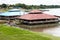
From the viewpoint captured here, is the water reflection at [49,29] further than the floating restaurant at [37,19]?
No

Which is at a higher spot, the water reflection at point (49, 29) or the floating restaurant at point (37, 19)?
the floating restaurant at point (37, 19)

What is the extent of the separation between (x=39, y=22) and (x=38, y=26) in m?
1.27

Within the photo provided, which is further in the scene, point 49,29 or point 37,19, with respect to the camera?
point 37,19

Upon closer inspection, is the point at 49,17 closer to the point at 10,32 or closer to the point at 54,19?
the point at 54,19

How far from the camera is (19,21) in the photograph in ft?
111

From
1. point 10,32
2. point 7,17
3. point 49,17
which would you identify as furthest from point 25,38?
point 7,17

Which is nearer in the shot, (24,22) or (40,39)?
(40,39)

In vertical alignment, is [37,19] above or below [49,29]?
above

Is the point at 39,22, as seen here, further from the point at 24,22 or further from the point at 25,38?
the point at 25,38

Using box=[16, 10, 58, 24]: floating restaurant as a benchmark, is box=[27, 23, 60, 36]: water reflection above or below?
below

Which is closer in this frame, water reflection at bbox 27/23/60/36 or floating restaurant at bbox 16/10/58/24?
water reflection at bbox 27/23/60/36

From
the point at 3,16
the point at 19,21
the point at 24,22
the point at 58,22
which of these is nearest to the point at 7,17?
the point at 3,16

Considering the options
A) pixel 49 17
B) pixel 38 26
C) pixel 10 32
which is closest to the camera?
pixel 10 32

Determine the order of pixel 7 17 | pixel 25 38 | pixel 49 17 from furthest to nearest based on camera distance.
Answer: pixel 7 17 < pixel 49 17 < pixel 25 38
